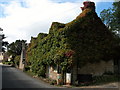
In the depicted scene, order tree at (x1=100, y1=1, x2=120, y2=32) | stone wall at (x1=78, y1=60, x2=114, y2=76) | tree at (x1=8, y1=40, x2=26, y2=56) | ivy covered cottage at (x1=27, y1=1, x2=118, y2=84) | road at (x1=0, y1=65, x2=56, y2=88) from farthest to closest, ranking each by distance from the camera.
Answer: tree at (x1=8, y1=40, x2=26, y2=56), tree at (x1=100, y1=1, x2=120, y2=32), stone wall at (x1=78, y1=60, x2=114, y2=76), ivy covered cottage at (x1=27, y1=1, x2=118, y2=84), road at (x1=0, y1=65, x2=56, y2=88)

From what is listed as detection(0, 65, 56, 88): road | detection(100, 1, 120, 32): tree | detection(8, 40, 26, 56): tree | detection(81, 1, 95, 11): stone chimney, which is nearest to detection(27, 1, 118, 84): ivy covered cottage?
detection(81, 1, 95, 11): stone chimney

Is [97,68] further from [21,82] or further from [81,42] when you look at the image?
[21,82]

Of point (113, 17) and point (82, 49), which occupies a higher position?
point (113, 17)

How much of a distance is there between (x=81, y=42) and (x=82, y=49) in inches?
30.2

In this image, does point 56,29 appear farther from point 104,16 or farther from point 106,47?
point 104,16

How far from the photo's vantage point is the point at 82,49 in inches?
669

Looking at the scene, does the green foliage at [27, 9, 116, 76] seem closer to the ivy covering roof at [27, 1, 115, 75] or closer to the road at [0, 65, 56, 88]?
the ivy covering roof at [27, 1, 115, 75]

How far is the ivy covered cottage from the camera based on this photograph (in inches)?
636

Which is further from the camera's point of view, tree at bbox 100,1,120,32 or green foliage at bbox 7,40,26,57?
green foliage at bbox 7,40,26,57

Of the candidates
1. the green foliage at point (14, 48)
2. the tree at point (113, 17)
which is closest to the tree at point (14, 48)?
the green foliage at point (14, 48)

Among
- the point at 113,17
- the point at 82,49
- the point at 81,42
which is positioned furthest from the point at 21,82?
the point at 113,17

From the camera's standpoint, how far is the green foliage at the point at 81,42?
16.2 metres

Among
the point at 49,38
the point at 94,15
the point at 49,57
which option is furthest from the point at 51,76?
the point at 94,15

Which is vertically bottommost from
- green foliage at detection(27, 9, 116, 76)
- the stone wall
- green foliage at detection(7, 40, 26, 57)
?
the stone wall
